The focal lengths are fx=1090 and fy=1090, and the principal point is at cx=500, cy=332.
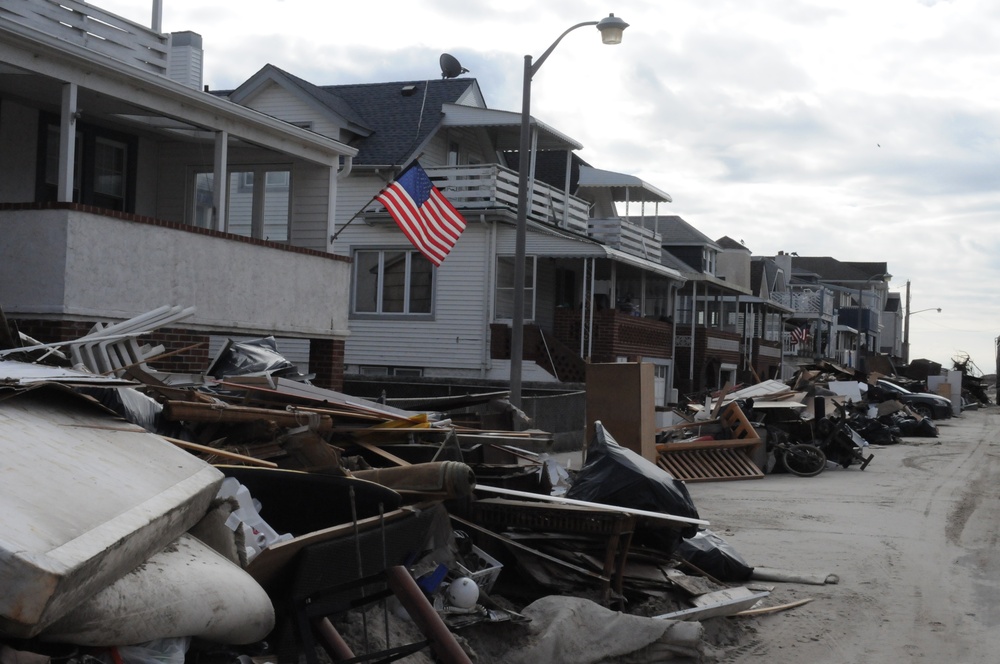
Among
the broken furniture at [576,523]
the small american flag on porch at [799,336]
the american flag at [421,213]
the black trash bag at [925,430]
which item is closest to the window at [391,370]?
the american flag at [421,213]

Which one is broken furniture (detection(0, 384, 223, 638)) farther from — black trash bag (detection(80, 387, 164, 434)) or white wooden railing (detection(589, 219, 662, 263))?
white wooden railing (detection(589, 219, 662, 263))

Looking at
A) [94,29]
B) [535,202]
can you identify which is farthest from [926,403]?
[94,29]

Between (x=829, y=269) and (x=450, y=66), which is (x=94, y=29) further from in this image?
(x=829, y=269)

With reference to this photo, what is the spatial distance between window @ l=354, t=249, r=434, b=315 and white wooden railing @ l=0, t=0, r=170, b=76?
44.7 ft

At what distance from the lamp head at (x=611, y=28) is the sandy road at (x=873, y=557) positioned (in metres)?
6.98

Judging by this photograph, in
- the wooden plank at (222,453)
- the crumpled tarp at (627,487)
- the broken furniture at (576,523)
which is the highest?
the wooden plank at (222,453)

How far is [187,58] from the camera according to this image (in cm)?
1994

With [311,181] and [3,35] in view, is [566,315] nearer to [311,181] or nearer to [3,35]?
→ [311,181]

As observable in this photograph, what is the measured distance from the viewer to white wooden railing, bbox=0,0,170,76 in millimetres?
13133

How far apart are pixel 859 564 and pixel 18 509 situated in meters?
8.43

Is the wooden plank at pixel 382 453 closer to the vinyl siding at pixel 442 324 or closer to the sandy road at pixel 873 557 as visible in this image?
the sandy road at pixel 873 557

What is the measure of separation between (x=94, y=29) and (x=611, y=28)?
740cm

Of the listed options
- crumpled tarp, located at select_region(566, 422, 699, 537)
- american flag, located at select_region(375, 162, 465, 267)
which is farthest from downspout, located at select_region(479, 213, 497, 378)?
crumpled tarp, located at select_region(566, 422, 699, 537)

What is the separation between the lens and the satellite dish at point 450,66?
32.5 meters
